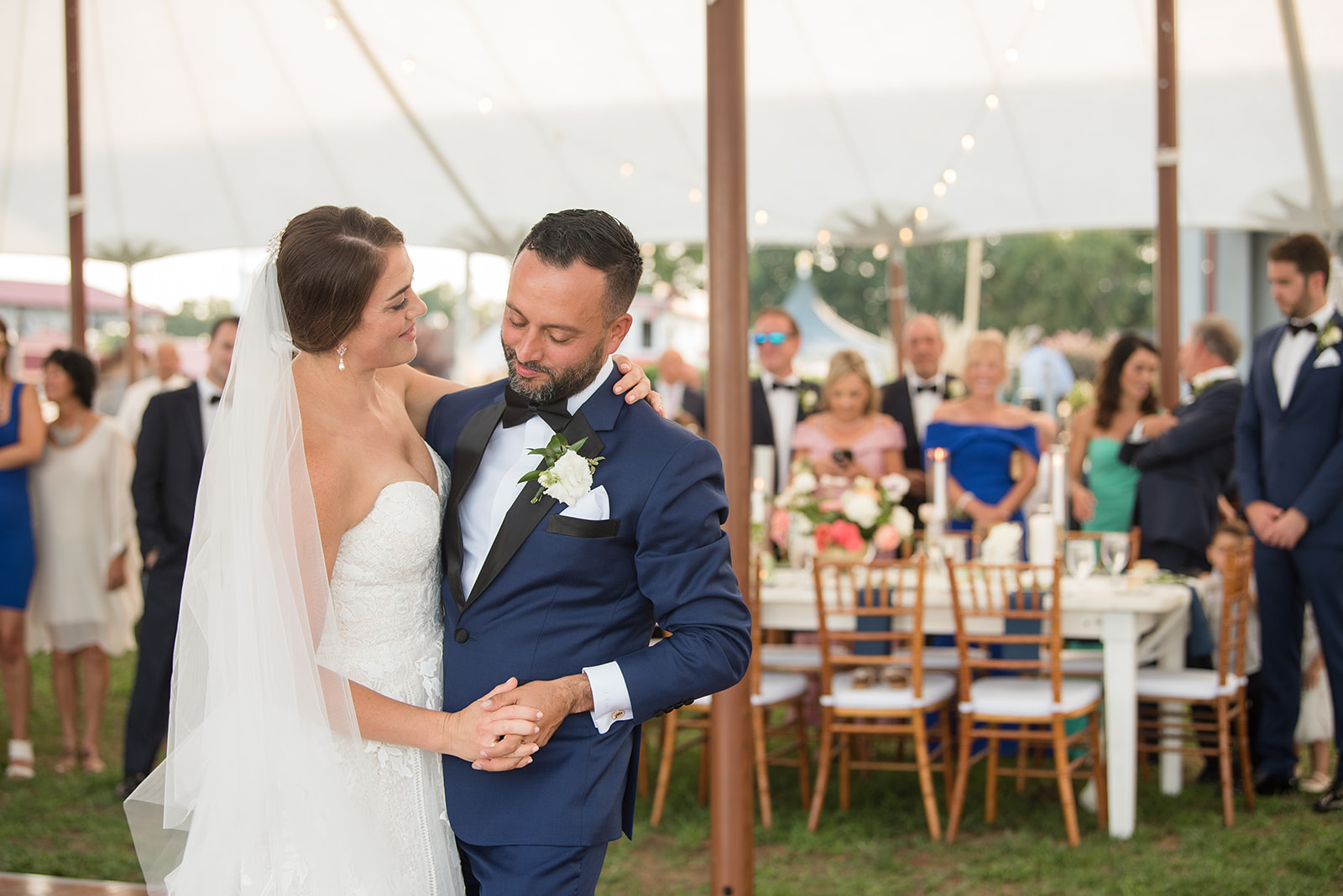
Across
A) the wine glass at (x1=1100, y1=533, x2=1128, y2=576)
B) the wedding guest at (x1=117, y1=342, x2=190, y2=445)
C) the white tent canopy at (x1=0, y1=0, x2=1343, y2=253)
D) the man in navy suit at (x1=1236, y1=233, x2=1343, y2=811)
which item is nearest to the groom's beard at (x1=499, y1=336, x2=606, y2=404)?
the wine glass at (x1=1100, y1=533, x2=1128, y2=576)

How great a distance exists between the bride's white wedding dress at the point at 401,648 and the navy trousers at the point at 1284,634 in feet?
11.9

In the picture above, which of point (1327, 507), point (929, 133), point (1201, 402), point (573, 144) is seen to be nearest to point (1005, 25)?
point (929, 133)

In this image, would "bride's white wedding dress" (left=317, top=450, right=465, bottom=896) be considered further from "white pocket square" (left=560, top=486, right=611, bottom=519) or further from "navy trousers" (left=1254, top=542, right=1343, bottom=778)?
"navy trousers" (left=1254, top=542, right=1343, bottom=778)

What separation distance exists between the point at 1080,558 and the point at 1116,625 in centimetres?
38

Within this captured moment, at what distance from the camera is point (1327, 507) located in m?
4.38

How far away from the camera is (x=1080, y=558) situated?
4602mm

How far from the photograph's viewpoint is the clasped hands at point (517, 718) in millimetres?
1689

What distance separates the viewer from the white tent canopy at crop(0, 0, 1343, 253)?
8031 mm

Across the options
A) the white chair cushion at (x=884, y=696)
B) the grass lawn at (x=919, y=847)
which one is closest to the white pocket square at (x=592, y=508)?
the grass lawn at (x=919, y=847)

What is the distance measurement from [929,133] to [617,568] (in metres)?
7.60

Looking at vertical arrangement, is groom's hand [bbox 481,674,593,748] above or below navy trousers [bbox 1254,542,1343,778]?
above

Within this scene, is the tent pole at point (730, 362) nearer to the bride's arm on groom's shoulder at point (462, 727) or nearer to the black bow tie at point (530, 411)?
the black bow tie at point (530, 411)

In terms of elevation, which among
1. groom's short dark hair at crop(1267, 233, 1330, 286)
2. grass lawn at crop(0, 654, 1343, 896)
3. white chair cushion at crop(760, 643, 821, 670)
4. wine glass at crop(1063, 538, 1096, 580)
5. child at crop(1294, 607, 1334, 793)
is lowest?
grass lawn at crop(0, 654, 1343, 896)

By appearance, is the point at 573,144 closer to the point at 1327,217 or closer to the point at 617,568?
the point at 1327,217
